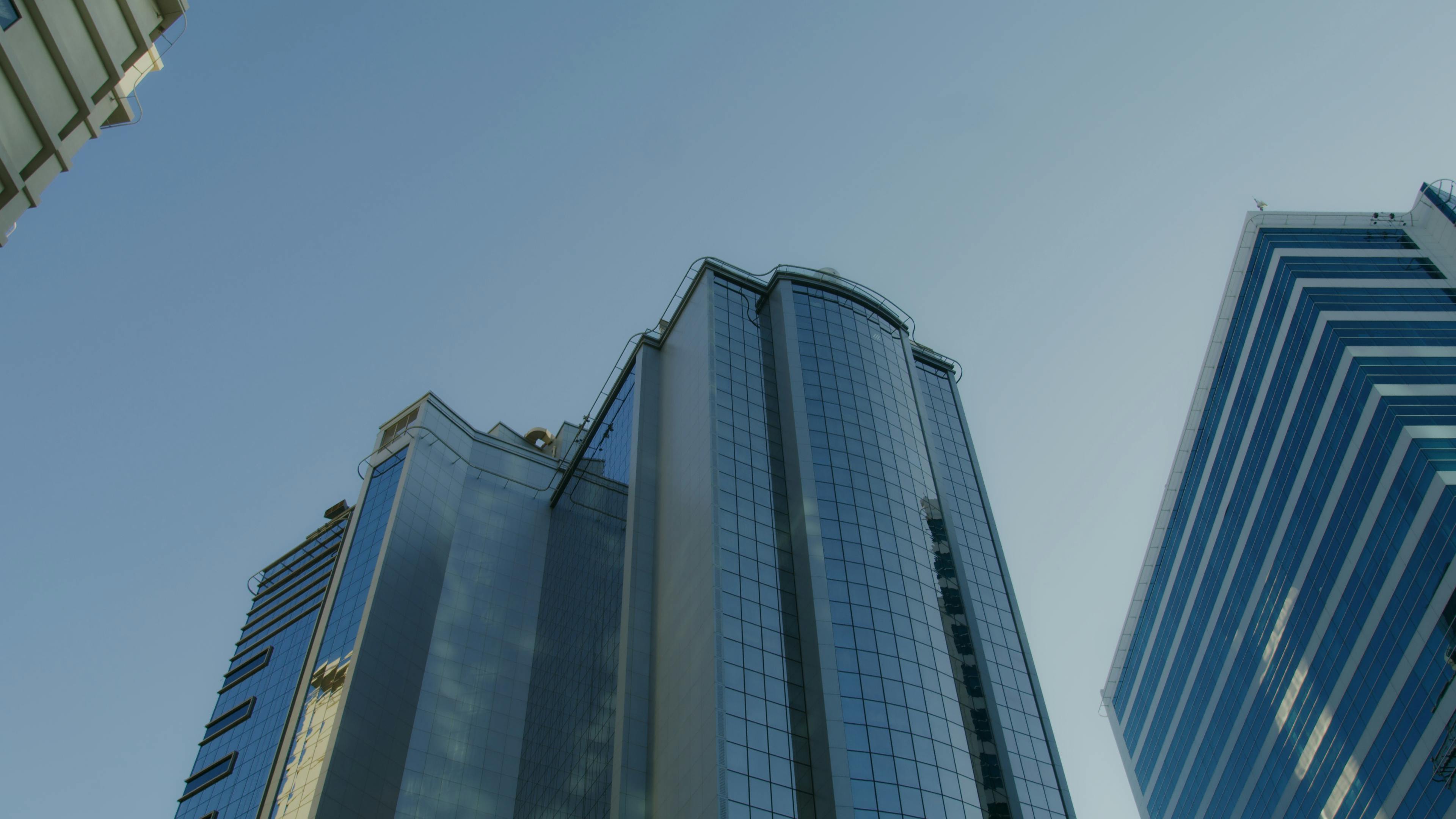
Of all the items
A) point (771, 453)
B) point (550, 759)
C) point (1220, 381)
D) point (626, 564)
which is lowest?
point (550, 759)

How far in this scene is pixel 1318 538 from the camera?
9494 cm

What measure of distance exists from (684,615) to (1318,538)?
203 ft

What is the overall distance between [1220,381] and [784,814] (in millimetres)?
83995

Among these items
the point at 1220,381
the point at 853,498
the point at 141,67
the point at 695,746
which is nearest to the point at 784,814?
the point at 695,746

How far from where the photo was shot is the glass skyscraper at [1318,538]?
8062 cm

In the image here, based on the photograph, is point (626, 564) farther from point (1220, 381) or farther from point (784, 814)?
point (1220, 381)

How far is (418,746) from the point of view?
83.8 metres

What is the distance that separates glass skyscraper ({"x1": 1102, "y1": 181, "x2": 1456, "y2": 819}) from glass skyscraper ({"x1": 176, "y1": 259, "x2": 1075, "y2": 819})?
3113 cm

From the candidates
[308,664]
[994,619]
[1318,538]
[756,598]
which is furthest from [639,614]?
[1318,538]

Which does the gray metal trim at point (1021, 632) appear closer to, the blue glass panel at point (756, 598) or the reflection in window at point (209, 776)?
the blue glass panel at point (756, 598)

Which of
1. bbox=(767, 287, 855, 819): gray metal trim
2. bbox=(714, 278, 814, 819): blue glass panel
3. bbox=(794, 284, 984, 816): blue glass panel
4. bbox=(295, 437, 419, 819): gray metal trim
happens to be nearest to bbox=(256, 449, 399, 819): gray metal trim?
bbox=(295, 437, 419, 819): gray metal trim

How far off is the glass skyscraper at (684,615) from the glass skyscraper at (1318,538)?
102ft

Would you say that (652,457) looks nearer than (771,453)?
No

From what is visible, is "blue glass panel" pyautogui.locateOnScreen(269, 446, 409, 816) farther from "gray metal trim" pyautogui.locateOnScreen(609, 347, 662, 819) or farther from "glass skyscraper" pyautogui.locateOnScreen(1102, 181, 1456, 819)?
"glass skyscraper" pyautogui.locateOnScreen(1102, 181, 1456, 819)
